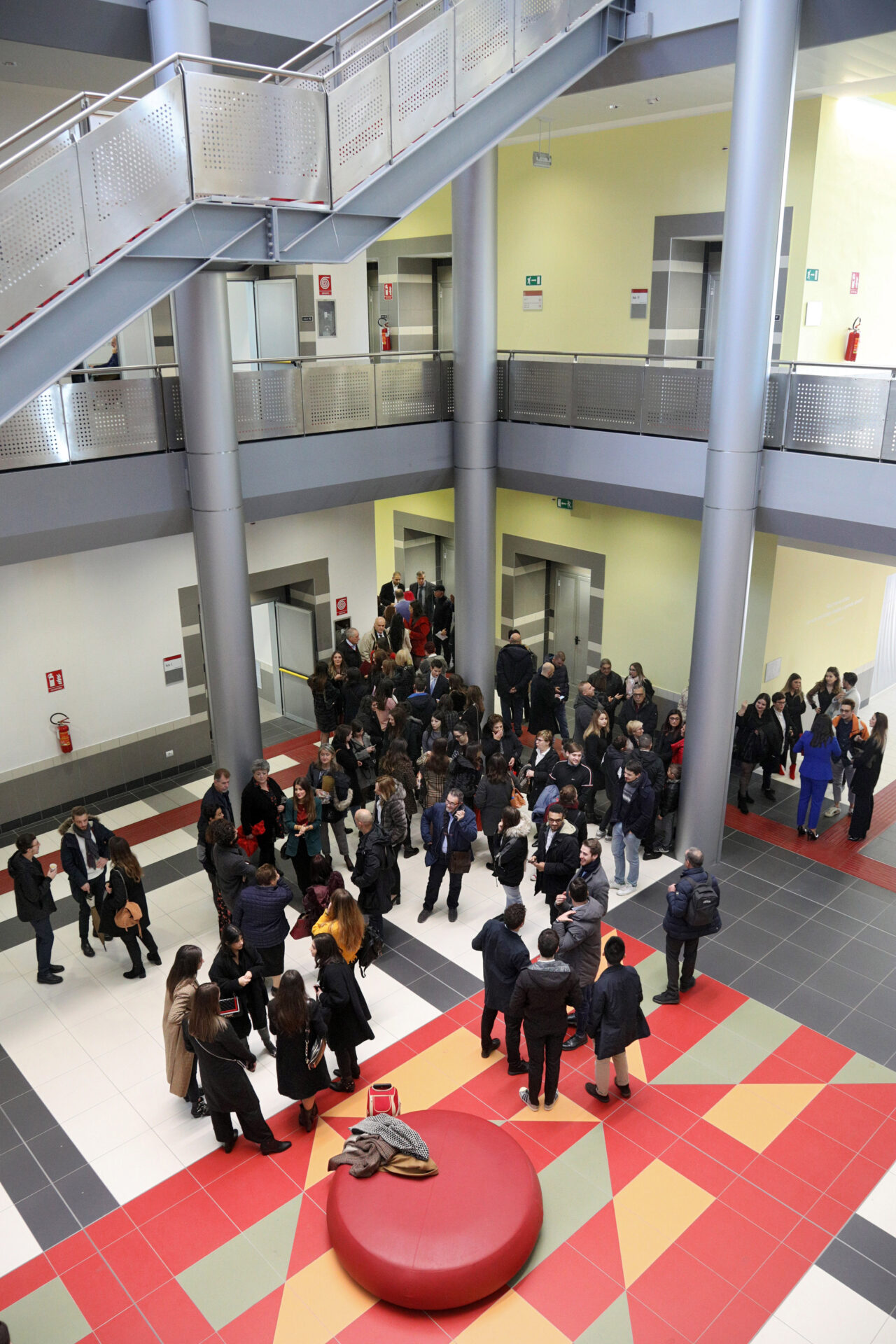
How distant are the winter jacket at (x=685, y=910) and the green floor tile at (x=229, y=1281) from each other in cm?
393

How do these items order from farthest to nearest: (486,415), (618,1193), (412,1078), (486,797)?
(486,415) < (486,797) < (412,1078) < (618,1193)

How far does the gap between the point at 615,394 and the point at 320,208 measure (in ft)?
15.2

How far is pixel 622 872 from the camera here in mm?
10148

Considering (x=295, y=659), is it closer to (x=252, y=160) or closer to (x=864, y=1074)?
(x=252, y=160)

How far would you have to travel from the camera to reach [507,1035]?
745 cm

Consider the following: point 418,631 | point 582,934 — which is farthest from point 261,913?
point 418,631

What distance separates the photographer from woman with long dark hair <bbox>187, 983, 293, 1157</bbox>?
632 cm

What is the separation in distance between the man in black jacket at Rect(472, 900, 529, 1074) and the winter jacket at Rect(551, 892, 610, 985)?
356 mm

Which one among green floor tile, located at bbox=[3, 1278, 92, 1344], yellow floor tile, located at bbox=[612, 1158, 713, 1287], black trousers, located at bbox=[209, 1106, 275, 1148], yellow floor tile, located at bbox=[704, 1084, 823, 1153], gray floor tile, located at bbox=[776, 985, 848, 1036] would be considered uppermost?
black trousers, located at bbox=[209, 1106, 275, 1148]

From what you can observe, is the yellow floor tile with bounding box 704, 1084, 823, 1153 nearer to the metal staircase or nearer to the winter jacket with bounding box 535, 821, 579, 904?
the winter jacket with bounding box 535, 821, 579, 904

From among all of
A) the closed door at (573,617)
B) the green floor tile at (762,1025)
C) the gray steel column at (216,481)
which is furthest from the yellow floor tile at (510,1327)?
the closed door at (573,617)

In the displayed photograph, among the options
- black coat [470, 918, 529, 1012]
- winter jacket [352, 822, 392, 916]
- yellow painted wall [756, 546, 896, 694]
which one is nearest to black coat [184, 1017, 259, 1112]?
black coat [470, 918, 529, 1012]

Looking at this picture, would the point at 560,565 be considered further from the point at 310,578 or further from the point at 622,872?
the point at 622,872

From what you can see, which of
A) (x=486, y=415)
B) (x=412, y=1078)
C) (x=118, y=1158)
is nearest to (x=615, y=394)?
(x=486, y=415)
